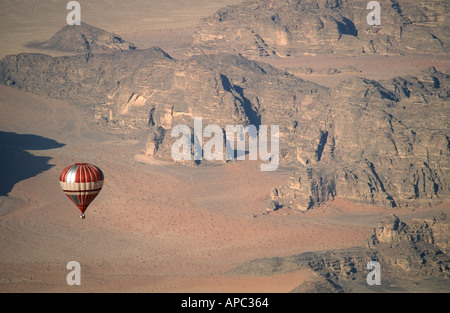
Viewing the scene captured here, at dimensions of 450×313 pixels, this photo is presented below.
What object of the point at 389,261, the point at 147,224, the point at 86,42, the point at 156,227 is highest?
the point at 86,42

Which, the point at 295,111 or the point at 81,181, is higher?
the point at 295,111

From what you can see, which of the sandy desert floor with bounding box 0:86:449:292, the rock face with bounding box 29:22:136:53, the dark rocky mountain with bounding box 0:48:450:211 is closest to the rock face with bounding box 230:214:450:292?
the sandy desert floor with bounding box 0:86:449:292

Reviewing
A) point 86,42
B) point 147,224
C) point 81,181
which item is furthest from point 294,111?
point 86,42

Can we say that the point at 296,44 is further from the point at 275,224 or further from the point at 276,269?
the point at 276,269

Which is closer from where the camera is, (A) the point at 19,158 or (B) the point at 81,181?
(B) the point at 81,181

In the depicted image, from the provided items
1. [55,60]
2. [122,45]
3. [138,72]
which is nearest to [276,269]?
[138,72]

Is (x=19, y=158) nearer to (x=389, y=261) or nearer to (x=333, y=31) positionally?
(x=389, y=261)
